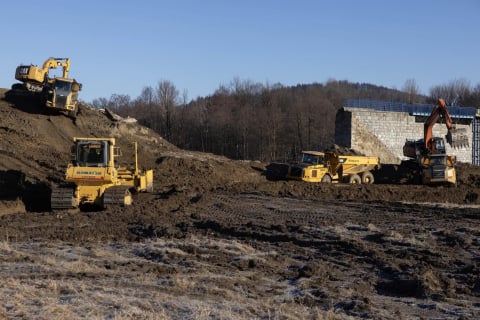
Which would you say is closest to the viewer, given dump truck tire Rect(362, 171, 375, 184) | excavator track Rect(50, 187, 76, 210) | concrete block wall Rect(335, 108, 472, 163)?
excavator track Rect(50, 187, 76, 210)

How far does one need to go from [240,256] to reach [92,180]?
8.38 m

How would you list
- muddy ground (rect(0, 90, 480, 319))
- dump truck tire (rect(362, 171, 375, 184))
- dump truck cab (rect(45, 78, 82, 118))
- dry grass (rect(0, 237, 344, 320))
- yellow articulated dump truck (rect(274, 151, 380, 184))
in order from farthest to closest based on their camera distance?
1. dump truck cab (rect(45, 78, 82, 118))
2. dump truck tire (rect(362, 171, 375, 184))
3. yellow articulated dump truck (rect(274, 151, 380, 184))
4. muddy ground (rect(0, 90, 480, 319))
5. dry grass (rect(0, 237, 344, 320))

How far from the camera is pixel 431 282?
379 inches

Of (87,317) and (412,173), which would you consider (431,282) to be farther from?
(412,173)

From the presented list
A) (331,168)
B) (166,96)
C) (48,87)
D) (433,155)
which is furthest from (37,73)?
(166,96)

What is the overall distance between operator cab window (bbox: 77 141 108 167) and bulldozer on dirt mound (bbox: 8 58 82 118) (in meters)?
14.4

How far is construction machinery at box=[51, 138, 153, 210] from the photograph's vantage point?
19078 mm

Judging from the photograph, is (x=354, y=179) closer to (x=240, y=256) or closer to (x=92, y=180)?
(x=92, y=180)

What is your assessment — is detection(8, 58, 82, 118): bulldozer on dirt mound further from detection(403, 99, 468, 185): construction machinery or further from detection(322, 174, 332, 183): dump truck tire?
detection(403, 99, 468, 185): construction machinery

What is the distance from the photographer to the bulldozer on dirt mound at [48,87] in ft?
109

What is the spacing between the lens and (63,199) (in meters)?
19.0

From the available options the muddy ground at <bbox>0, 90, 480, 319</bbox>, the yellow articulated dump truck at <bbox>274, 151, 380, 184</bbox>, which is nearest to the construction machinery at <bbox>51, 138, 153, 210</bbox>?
the muddy ground at <bbox>0, 90, 480, 319</bbox>

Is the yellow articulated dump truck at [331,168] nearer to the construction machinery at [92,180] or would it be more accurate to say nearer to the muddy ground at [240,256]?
the muddy ground at [240,256]

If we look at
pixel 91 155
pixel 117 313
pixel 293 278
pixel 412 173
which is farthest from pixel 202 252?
pixel 412 173
